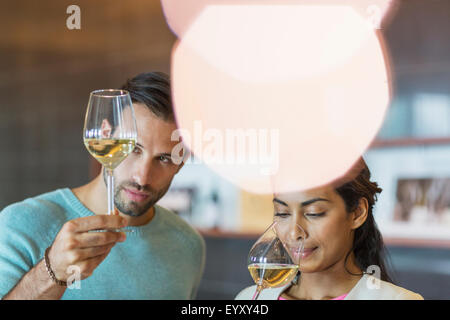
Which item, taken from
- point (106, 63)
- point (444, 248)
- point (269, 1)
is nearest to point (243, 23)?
point (269, 1)

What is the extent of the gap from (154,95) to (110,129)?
12.1 inches

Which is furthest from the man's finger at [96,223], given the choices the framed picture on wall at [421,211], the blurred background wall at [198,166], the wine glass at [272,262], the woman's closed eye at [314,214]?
the framed picture on wall at [421,211]

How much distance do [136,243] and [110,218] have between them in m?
0.43

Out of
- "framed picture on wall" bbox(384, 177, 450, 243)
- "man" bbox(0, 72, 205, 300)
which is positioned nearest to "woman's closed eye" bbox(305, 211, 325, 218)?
"man" bbox(0, 72, 205, 300)

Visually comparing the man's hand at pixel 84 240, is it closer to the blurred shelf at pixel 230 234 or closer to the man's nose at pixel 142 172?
the man's nose at pixel 142 172

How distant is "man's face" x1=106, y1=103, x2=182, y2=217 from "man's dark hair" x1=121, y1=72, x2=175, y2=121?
0.04 feet

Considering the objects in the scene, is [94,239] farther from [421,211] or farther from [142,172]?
[421,211]

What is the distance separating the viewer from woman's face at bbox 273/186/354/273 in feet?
3.12

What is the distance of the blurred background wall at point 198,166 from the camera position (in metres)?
1.63

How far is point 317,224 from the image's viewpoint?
0.96 metres

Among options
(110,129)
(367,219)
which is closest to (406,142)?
(367,219)

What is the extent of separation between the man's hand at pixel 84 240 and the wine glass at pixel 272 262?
22 centimetres
